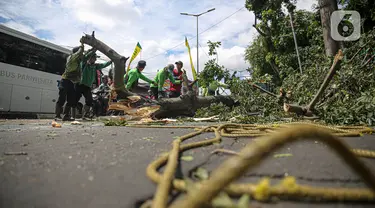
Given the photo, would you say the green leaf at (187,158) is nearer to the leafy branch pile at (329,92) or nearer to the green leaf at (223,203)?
the green leaf at (223,203)

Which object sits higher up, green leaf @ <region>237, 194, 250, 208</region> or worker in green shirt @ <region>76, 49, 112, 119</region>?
worker in green shirt @ <region>76, 49, 112, 119</region>

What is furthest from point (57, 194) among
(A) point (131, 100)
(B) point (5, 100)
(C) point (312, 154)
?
(B) point (5, 100)

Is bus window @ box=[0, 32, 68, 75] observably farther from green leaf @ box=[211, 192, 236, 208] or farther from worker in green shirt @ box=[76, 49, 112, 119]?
green leaf @ box=[211, 192, 236, 208]

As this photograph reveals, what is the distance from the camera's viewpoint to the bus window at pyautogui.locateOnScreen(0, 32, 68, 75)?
822 cm

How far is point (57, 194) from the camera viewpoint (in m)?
0.85

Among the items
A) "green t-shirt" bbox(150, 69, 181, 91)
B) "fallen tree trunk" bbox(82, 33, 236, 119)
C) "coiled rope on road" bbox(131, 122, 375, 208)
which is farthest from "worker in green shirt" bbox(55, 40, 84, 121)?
"coiled rope on road" bbox(131, 122, 375, 208)

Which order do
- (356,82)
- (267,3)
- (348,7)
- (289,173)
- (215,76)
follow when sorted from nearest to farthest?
(289,173), (356,82), (215,76), (348,7), (267,3)

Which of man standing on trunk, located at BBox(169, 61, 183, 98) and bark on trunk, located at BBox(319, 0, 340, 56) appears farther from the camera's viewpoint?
man standing on trunk, located at BBox(169, 61, 183, 98)

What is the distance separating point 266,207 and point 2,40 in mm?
10888

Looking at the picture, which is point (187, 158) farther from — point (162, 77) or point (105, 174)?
point (162, 77)

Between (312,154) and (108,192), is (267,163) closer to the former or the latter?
(312,154)
